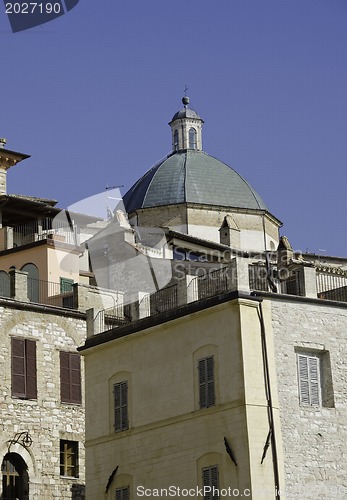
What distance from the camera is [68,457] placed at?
128 feet

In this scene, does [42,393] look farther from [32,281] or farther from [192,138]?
[192,138]

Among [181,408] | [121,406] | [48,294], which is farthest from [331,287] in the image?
[48,294]

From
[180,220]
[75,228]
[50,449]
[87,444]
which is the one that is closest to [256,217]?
[180,220]

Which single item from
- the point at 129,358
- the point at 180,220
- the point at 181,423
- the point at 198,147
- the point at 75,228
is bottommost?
the point at 181,423

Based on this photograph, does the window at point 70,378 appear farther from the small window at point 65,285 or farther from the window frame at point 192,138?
the window frame at point 192,138

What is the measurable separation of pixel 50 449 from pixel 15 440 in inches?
53.5

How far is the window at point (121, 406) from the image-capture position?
3259 centimetres

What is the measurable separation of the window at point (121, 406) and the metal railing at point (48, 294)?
973cm

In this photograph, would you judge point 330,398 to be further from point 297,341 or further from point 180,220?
point 180,220

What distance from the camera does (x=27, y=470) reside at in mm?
37938

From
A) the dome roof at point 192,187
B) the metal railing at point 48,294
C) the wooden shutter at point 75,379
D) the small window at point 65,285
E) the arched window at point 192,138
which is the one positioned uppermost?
the arched window at point 192,138

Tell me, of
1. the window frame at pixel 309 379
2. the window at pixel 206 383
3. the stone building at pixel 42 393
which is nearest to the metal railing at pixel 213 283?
the window at pixel 206 383

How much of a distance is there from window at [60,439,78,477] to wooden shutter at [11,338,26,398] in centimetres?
222

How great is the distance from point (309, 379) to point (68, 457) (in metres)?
11.1
